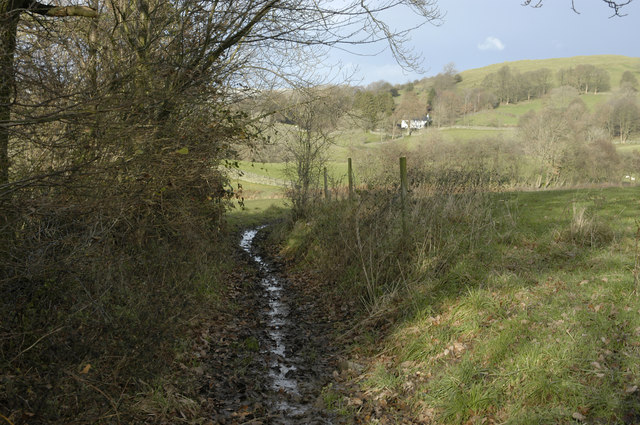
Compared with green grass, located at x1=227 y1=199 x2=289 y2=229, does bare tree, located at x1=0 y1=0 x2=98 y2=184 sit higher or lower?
higher

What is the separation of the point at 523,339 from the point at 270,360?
375cm

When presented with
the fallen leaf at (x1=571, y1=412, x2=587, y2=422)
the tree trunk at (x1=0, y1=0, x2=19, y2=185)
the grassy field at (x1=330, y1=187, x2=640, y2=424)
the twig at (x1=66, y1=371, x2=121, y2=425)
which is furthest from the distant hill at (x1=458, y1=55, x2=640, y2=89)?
the twig at (x1=66, y1=371, x2=121, y2=425)

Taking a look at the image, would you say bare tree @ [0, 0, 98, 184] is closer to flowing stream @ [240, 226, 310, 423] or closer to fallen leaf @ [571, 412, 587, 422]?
flowing stream @ [240, 226, 310, 423]

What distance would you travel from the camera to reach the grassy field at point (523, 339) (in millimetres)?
4629

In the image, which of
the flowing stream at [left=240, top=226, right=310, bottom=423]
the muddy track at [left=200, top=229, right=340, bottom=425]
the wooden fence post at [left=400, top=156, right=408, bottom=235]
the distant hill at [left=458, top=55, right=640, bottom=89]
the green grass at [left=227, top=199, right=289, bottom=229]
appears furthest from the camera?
the distant hill at [left=458, top=55, right=640, bottom=89]

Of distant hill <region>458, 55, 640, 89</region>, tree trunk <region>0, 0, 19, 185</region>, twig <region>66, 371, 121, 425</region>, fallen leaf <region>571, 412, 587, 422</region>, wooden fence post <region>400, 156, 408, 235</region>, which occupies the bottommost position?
fallen leaf <region>571, 412, 587, 422</region>

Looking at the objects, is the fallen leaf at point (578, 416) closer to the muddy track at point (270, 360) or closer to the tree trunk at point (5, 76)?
the muddy track at point (270, 360)

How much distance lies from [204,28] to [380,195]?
16.4 feet

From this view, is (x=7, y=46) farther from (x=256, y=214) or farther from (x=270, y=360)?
(x=256, y=214)

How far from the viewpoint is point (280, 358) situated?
7266mm

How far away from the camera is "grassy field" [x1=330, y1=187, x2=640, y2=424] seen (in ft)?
15.2

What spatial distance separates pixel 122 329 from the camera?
16.7 ft

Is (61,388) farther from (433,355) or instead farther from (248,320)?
(248,320)

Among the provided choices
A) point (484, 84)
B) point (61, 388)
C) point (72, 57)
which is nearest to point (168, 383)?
point (61, 388)
